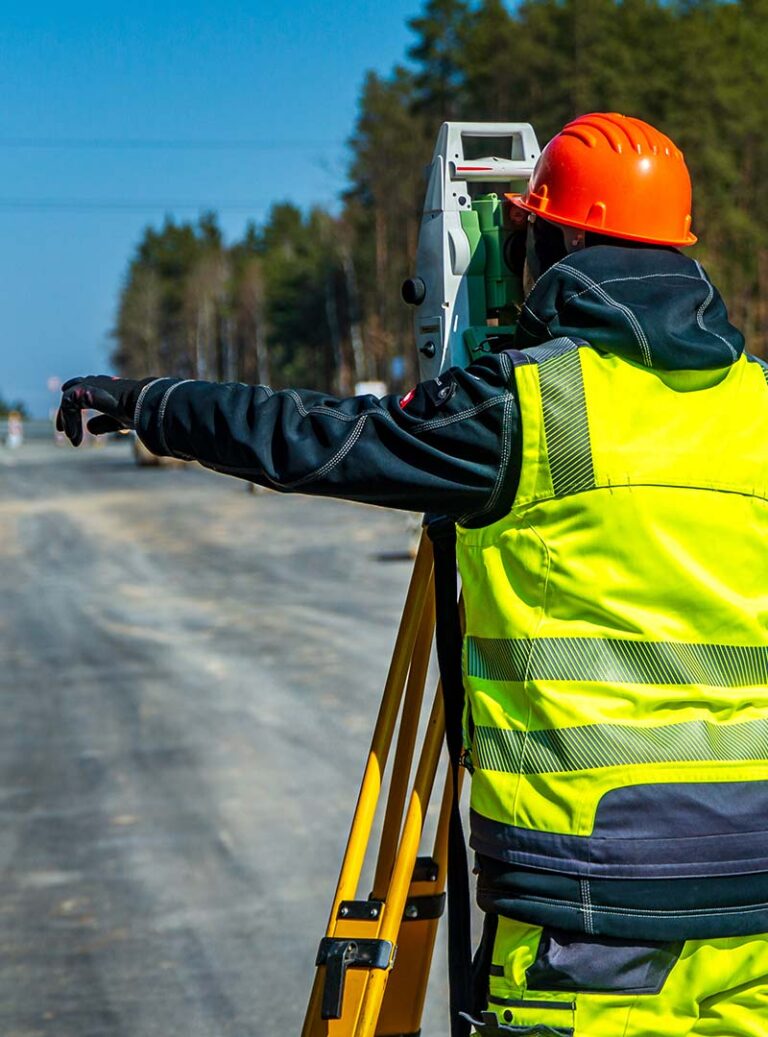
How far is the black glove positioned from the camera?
205 centimetres

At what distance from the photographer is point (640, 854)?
1.85 meters

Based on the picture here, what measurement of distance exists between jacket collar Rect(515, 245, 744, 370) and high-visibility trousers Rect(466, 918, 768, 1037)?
0.78 m

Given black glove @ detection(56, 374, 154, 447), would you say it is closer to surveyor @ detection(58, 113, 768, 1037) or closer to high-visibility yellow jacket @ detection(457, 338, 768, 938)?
surveyor @ detection(58, 113, 768, 1037)

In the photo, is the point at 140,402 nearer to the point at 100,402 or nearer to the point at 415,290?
the point at 100,402

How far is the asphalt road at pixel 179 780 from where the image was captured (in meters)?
4.17

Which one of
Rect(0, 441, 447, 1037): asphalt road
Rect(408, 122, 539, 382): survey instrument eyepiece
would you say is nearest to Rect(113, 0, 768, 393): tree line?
Rect(0, 441, 447, 1037): asphalt road

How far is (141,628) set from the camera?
35.6 feet

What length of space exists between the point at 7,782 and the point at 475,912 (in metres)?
2.66

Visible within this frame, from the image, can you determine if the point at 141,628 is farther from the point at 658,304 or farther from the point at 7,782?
the point at 658,304

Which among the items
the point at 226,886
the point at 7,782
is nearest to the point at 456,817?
the point at 226,886

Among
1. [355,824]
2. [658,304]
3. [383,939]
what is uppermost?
[658,304]

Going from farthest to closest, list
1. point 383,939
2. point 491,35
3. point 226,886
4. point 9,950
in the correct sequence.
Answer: point 491,35 → point 226,886 → point 9,950 → point 383,939

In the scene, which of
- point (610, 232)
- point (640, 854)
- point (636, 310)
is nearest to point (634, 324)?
point (636, 310)

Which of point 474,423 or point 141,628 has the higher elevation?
point 474,423
